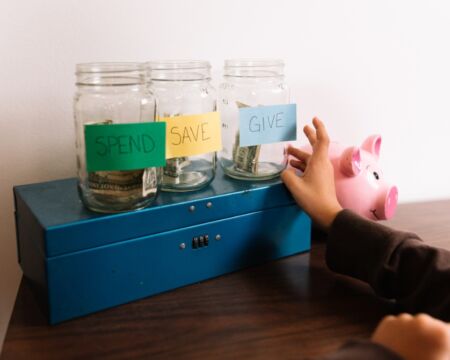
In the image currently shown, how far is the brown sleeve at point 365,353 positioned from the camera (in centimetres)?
41

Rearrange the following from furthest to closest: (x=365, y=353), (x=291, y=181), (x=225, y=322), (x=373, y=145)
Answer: (x=373, y=145), (x=291, y=181), (x=225, y=322), (x=365, y=353)

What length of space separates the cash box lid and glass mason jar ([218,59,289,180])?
0.05 m

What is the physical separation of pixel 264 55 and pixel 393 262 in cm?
42

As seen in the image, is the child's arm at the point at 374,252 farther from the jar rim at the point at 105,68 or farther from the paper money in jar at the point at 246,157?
the jar rim at the point at 105,68

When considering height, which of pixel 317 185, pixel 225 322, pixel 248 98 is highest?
pixel 248 98

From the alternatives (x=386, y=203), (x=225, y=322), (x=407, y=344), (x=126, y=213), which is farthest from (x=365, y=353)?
(x=386, y=203)

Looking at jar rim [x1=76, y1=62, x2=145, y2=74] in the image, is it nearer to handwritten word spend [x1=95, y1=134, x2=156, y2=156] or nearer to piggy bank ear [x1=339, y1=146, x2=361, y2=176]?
handwritten word spend [x1=95, y1=134, x2=156, y2=156]

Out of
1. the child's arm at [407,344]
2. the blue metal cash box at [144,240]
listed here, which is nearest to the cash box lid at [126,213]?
the blue metal cash box at [144,240]

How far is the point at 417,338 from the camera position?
0.43 m

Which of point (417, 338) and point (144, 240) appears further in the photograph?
point (144, 240)

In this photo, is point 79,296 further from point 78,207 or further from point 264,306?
point 264,306

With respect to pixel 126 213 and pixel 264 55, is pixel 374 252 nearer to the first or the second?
pixel 126 213

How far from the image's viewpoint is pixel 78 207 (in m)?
0.60

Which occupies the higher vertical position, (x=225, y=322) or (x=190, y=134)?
(x=190, y=134)
